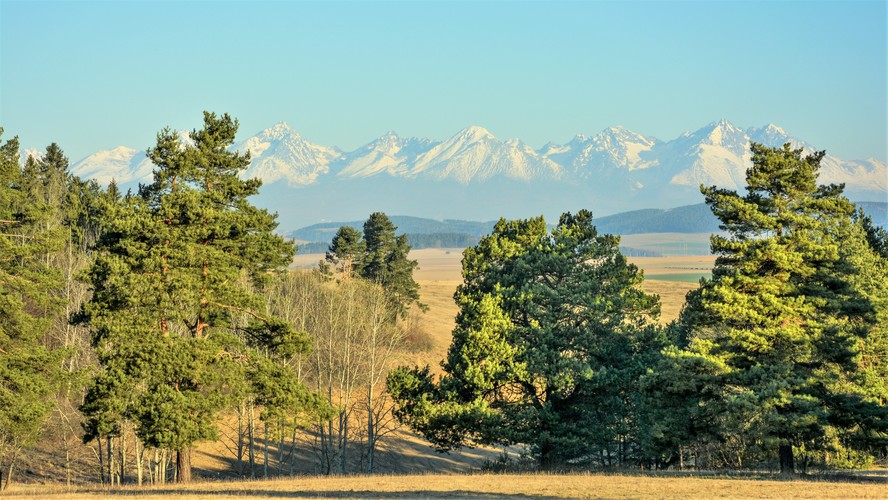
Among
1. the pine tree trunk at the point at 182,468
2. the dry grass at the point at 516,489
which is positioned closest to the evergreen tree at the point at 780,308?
the dry grass at the point at 516,489

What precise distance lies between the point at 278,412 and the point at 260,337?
3598 mm

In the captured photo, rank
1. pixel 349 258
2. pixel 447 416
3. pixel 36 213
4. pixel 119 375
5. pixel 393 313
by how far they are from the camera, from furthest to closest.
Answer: pixel 349 258 < pixel 393 313 < pixel 447 416 < pixel 36 213 < pixel 119 375

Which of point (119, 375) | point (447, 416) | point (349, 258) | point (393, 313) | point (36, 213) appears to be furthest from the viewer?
point (349, 258)

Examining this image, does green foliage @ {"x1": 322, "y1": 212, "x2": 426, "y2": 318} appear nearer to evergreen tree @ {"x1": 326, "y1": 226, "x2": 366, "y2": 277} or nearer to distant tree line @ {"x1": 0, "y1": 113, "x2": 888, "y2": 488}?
evergreen tree @ {"x1": 326, "y1": 226, "x2": 366, "y2": 277}

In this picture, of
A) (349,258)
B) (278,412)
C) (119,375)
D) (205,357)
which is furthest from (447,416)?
(349,258)

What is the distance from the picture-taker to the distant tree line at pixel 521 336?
35281 mm

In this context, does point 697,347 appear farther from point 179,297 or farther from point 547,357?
point 179,297

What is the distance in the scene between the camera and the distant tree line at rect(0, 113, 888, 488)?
116 feet

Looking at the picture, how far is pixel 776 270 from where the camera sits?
37.6 meters

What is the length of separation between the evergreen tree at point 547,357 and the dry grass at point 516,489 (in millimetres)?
5795

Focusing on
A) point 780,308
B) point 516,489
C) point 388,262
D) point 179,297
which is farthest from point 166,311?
point 388,262

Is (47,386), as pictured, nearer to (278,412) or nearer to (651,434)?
(278,412)

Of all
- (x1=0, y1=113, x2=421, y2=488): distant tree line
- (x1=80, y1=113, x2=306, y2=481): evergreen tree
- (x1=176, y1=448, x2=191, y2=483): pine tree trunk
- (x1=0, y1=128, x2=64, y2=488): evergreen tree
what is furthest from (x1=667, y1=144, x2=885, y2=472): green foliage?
(x1=0, y1=128, x2=64, y2=488): evergreen tree

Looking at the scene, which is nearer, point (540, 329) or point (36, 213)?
point (36, 213)
